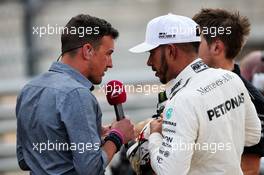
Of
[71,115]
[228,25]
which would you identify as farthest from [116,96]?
[228,25]

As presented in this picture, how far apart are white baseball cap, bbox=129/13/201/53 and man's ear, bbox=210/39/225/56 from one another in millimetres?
400

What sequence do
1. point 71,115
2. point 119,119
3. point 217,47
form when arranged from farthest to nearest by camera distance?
point 217,47 < point 119,119 < point 71,115

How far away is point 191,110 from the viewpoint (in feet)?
9.00

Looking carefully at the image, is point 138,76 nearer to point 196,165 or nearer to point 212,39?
point 212,39

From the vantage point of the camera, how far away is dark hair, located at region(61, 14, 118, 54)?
9.93 feet

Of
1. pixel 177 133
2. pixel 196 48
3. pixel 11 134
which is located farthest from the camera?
pixel 11 134

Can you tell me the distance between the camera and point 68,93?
2.89 meters

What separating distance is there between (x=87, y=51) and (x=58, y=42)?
4656mm

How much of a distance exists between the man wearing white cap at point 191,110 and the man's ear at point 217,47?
39cm

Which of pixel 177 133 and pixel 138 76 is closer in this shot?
pixel 177 133

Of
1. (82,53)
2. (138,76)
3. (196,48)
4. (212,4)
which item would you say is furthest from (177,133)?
(212,4)

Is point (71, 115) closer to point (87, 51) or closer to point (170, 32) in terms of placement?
point (87, 51)

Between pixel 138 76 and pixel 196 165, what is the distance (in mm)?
4153

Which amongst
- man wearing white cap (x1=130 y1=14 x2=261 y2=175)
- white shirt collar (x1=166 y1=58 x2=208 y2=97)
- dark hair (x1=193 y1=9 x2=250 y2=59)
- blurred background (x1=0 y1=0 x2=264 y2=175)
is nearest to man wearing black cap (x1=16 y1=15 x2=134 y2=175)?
man wearing white cap (x1=130 y1=14 x2=261 y2=175)
